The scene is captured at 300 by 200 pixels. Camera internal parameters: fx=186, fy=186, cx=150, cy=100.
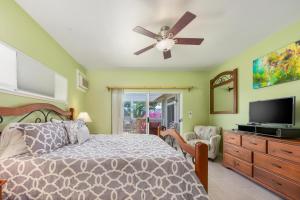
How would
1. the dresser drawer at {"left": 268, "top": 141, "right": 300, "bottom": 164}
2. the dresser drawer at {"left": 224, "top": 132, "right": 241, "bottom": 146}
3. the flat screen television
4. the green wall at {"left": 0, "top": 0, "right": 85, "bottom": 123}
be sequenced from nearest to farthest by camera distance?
the green wall at {"left": 0, "top": 0, "right": 85, "bottom": 123}, the dresser drawer at {"left": 268, "top": 141, "right": 300, "bottom": 164}, the flat screen television, the dresser drawer at {"left": 224, "top": 132, "right": 241, "bottom": 146}

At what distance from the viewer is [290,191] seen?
7.39 ft

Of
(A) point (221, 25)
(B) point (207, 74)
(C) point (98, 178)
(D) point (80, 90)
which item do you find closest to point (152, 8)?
(A) point (221, 25)

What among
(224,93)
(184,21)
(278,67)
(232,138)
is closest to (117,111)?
(224,93)

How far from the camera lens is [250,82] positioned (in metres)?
3.70

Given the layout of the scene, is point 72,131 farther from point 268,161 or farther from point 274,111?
point 274,111

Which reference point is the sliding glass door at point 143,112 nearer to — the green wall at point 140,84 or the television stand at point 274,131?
the green wall at point 140,84

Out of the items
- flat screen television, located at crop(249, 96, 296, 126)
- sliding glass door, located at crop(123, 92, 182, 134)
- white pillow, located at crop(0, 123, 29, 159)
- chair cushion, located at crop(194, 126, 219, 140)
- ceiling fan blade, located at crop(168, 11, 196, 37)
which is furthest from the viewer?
sliding glass door, located at crop(123, 92, 182, 134)

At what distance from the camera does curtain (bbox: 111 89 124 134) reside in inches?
210

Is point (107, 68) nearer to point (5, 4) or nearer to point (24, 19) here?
point (24, 19)

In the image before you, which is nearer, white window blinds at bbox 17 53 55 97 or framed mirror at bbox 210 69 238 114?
white window blinds at bbox 17 53 55 97

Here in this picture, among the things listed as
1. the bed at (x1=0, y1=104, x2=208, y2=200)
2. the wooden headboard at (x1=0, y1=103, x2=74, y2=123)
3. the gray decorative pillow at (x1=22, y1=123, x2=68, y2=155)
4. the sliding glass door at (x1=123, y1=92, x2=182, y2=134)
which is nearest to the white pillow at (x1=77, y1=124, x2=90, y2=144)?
the gray decorative pillow at (x1=22, y1=123, x2=68, y2=155)

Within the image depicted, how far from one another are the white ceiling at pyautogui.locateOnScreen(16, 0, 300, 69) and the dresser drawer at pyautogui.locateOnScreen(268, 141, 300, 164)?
1.71 m

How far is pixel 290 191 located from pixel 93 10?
10.8 ft

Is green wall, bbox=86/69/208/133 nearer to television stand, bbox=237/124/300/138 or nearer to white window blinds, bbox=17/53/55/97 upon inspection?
white window blinds, bbox=17/53/55/97
